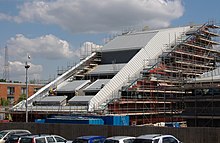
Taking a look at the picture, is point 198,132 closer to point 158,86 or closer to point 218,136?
point 218,136

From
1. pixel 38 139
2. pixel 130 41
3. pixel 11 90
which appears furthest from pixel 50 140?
pixel 11 90

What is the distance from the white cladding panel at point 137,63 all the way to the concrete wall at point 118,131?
14.8 m

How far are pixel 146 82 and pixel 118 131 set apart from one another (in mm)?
26348

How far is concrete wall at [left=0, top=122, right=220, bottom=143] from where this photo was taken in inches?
1005

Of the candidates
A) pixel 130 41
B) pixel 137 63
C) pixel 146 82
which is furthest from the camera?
pixel 130 41

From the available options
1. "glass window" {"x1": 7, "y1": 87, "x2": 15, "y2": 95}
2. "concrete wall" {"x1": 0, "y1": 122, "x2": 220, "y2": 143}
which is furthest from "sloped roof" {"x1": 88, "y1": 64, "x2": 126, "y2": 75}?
"glass window" {"x1": 7, "y1": 87, "x2": 15, "y2": 95}

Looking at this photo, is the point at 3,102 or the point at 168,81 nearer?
the point at 168,81

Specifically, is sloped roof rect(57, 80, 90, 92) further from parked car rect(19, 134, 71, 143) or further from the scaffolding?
parked car rect(19, 134, 71, 143)

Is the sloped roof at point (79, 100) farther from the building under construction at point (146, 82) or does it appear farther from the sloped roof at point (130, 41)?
the sloped roof at point (130, 41)

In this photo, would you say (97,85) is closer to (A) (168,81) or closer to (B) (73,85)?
(B) (73,85)

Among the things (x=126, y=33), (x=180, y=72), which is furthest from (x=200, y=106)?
(x=126, y=33)

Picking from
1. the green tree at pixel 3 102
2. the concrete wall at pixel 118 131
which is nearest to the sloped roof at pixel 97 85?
the concrete wall at pixel 118 131

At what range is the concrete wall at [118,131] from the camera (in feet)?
83.8

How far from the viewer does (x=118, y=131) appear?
99.7ft
